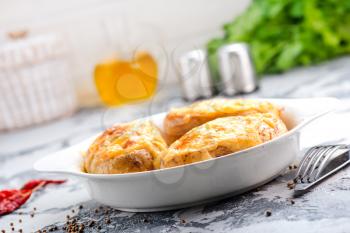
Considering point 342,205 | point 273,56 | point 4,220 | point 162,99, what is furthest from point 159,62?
point 342,205

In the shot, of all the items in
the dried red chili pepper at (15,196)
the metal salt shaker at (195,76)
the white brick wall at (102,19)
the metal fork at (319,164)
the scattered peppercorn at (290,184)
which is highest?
the white brick wall at (102,19)

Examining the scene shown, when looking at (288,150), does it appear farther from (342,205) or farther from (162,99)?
(162,99)

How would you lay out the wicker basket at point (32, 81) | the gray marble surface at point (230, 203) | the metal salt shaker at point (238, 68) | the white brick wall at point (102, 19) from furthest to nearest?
the white brick wall at point (102, 19)
the wicker basket at point (32, 81)
the metal salt shaker at point (238, 68)
the gray marble surface at point (230, 203)

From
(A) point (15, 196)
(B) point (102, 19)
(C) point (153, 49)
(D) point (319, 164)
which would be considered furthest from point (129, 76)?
(D) point (319, 164)

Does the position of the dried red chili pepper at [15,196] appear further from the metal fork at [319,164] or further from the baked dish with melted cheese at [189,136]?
the metal fork at [319,164]

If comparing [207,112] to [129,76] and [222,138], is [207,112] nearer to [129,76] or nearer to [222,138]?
[222,138]

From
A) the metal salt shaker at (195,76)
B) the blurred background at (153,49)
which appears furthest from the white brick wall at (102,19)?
the metal salt shaker at (195,76)

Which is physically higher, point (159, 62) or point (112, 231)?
point (159, 62)
